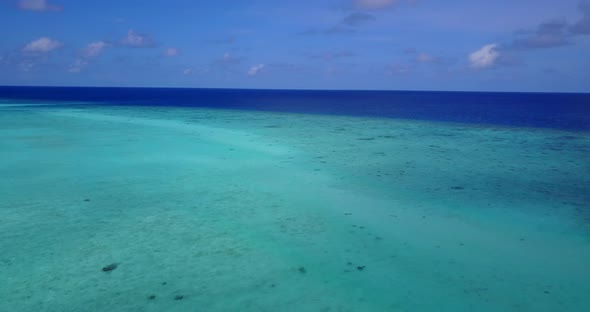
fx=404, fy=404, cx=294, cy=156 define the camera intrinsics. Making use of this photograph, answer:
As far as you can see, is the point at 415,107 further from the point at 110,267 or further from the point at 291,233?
the point at 110,267

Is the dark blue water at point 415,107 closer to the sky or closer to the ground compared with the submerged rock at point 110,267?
closer to the sky

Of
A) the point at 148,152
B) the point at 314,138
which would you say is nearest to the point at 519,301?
the point at 148,152

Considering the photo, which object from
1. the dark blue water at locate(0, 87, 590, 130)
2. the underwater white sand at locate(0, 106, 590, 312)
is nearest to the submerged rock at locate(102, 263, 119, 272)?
the underwater white sand at locate(0, 106, 590, 312)

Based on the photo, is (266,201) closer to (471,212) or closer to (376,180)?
(376,180)

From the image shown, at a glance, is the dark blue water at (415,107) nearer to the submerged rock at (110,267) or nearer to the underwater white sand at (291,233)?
the underwater white sand at (291,233)

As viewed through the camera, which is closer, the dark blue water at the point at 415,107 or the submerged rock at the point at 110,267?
the submerged rock at the point at 110,267

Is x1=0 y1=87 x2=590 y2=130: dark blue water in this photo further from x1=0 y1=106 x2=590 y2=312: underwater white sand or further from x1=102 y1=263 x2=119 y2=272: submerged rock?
x1=102 y1=263 x2=119 y2=272: submerged rock

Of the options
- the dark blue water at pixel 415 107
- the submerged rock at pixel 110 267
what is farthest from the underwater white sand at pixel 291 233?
the dark blue water at pixel 415 107

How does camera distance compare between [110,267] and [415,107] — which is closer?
[110,267]

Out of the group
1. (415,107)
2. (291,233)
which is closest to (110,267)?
(291,233)
